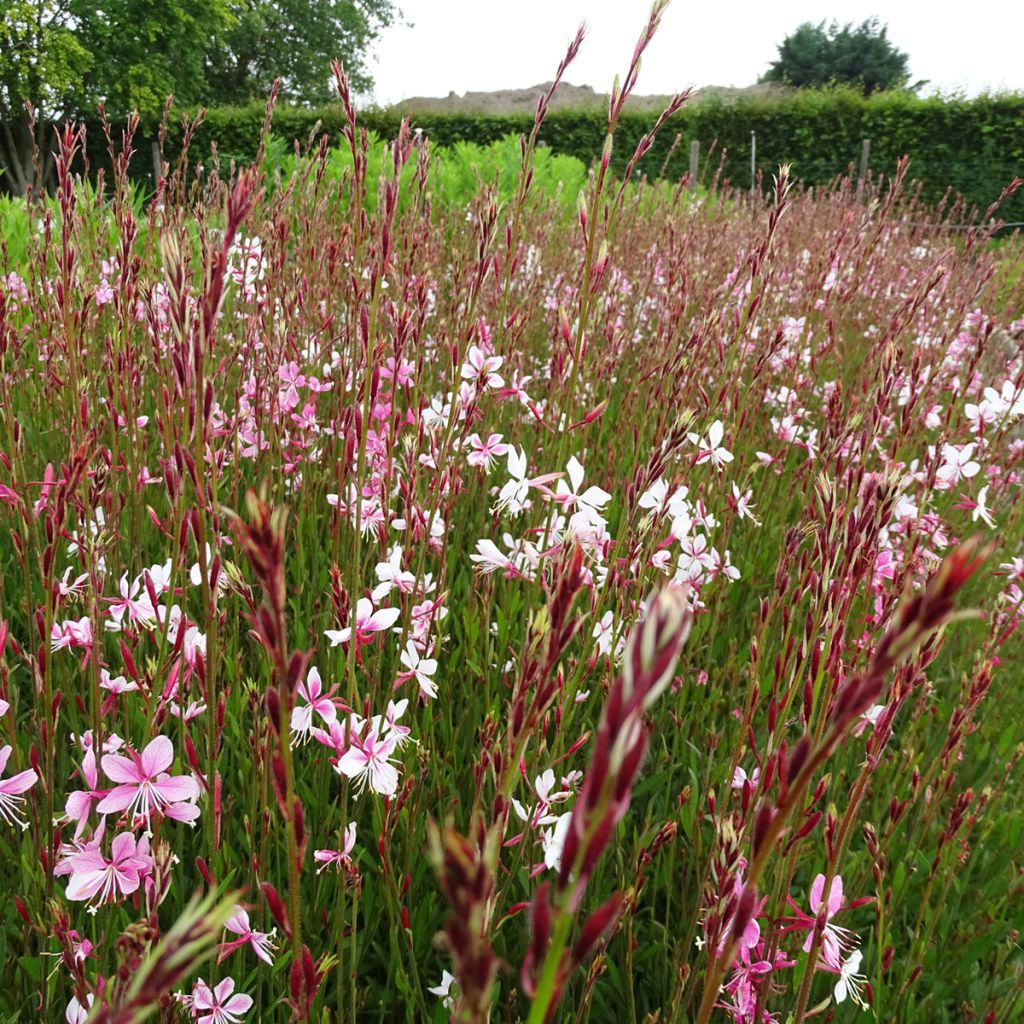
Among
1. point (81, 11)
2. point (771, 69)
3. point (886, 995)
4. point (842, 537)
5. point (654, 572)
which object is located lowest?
point (886, 995)

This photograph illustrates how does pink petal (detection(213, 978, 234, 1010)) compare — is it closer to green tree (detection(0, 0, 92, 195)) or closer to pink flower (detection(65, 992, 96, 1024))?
pink flower (detection(65, 992, 96, 1024))

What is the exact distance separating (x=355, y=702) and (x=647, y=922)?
997mm

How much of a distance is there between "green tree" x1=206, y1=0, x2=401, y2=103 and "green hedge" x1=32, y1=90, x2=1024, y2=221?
1835cm

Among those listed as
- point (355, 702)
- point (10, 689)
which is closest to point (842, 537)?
point (355, 702)

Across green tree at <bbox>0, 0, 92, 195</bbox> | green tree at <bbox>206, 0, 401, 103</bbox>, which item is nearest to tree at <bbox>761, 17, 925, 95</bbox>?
green tree at <bbox>206, 0, 401, 103</bbox>

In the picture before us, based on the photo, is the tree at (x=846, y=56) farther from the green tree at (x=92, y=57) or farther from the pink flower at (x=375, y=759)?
the pink flower at (x=375, y=759)

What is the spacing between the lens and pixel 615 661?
1.35 metres

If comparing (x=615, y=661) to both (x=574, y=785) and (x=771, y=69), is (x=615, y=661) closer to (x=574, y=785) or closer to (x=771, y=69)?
(x=574, y=785)

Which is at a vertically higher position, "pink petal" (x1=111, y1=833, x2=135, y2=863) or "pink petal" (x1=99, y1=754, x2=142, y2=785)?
"pink petal" (x1=99, y1=754, x2=142, y2=785)

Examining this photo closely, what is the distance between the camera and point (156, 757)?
0.90 meters

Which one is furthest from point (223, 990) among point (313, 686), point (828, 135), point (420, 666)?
point (828, 135)

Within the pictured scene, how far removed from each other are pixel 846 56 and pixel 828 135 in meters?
28.1

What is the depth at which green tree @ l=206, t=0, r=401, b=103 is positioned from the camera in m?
36.4

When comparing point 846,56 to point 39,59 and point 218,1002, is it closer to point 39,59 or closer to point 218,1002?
point 39,59
